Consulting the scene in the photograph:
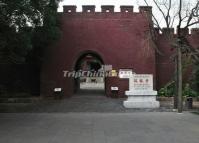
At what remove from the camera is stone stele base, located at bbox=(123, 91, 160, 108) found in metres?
25.9

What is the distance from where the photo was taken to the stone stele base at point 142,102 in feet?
84.9

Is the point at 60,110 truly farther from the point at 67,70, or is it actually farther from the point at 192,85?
the point at 192,85

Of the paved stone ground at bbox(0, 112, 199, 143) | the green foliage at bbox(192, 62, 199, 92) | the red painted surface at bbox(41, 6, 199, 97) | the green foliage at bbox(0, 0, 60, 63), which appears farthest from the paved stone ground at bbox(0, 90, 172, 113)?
the green foliage at bbox(192, 62, 199, 92)

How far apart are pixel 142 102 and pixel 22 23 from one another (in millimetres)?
8462

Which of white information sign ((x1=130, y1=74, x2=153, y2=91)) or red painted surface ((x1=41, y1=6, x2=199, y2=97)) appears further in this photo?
red painted surface ((x1=41, y1=6, x2=199, y2=97))

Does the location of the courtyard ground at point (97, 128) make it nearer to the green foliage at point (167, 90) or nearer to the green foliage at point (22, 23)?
the green foliage at point (22, 23)

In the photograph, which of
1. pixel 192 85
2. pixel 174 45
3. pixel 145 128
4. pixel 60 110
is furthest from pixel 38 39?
pixel 145 128

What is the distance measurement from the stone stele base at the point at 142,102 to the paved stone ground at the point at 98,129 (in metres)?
5.40

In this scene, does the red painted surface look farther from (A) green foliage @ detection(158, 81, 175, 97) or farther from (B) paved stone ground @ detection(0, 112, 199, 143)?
(B) paved stone ground @ detection(0, 112, 199, 143)

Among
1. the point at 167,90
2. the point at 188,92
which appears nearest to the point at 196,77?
the point at 188,92

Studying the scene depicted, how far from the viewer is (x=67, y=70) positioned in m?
33.4

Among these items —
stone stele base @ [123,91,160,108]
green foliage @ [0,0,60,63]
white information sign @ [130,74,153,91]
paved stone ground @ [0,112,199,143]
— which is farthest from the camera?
white information sign @ [130,74,153,91]

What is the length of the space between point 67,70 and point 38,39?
19.1 ft

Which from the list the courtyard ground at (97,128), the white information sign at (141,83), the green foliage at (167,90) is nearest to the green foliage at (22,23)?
the courtyard ground at (97,128)
